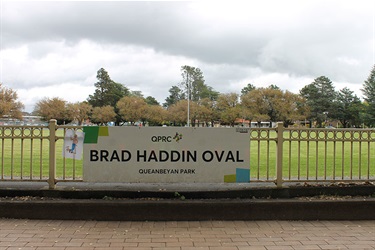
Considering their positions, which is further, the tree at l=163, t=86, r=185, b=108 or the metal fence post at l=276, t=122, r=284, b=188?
the tree at l=163, t=86, r=185, b=108

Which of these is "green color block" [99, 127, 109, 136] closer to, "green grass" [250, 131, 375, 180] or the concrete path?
the concrete path

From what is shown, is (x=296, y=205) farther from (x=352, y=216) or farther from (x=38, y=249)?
(x=38, y=249)

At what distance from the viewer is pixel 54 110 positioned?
303 feet

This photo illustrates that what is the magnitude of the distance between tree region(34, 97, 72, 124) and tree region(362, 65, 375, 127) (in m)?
78.9

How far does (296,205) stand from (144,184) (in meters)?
2.47

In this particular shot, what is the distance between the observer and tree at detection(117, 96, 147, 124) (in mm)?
98312

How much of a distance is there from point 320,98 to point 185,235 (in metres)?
107

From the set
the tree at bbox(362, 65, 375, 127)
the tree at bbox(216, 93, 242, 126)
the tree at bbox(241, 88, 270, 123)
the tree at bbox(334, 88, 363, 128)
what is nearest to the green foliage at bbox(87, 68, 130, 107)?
the tree at bbox(216, 93, 242, 126)

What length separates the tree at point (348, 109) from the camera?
102075 millimetres

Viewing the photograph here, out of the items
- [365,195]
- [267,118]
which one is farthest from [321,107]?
[365,195]

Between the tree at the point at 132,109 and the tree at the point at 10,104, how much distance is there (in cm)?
2577

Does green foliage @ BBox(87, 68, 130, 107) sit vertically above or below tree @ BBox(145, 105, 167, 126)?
above

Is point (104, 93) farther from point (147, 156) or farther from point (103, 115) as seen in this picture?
point (147, 156)

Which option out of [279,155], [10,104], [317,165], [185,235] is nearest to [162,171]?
[185,235]
